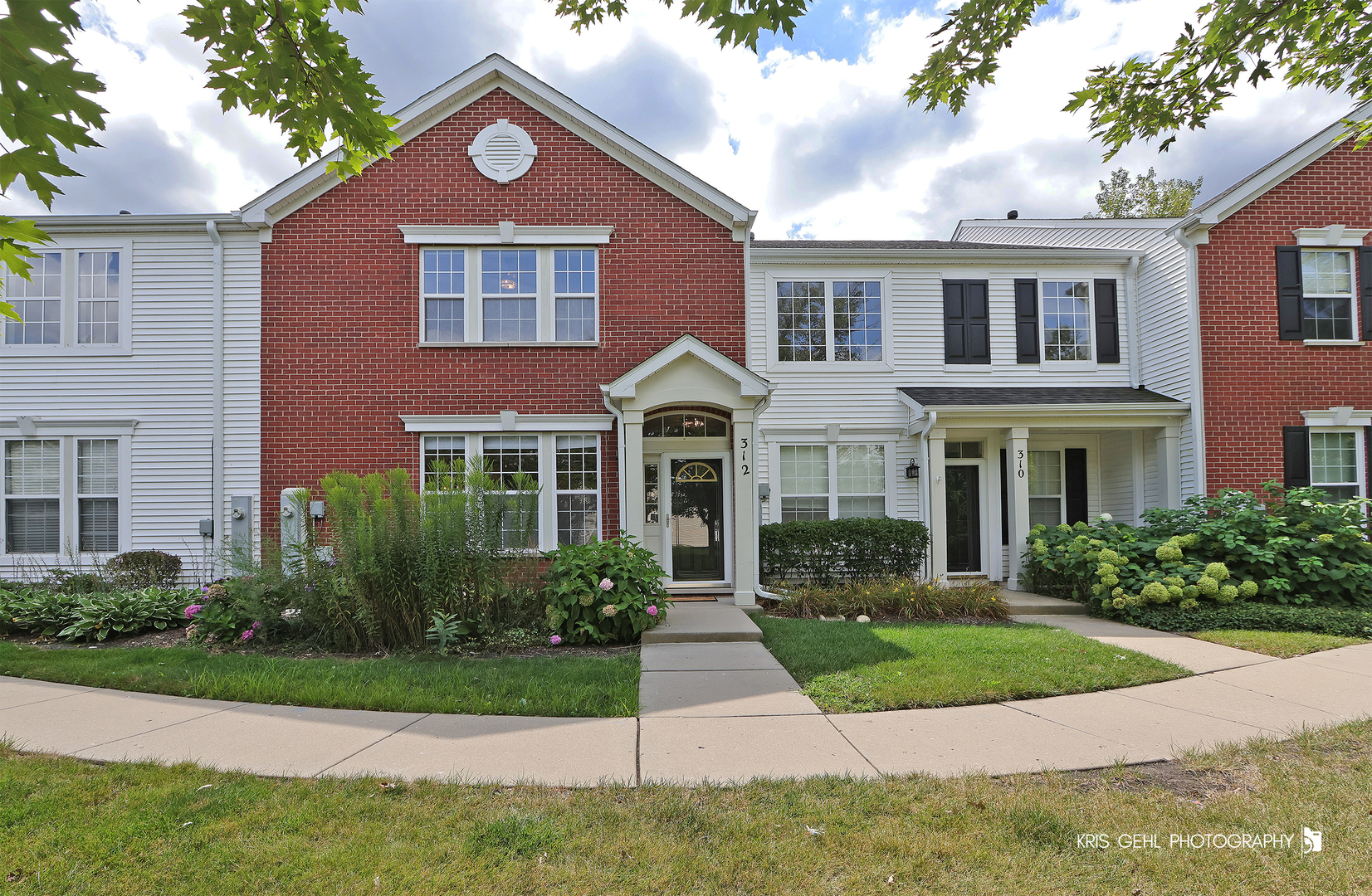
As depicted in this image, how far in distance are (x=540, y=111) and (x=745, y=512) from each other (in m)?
6.96

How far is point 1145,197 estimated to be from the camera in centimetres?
2703

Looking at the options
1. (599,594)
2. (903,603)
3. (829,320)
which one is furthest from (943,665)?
(829,320)

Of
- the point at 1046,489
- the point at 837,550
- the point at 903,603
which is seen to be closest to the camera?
the point at 903,603

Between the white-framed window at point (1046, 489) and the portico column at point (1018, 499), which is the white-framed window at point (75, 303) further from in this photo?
the white-framed window at point (1046, 489)

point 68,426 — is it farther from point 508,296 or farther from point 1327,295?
point 1327,295

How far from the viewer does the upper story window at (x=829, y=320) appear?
41.0 ft

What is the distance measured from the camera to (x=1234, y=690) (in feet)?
18.8

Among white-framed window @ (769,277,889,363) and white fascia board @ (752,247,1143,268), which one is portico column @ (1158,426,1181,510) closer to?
→ white fascia board @ (752,247,1143,268)

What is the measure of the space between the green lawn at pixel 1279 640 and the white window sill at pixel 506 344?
8805 millimetres

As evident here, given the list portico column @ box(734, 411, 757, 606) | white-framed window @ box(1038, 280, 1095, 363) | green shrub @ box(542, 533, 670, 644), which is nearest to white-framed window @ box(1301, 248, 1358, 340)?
white-framed window @ box(1038, 280, 1095, 363)

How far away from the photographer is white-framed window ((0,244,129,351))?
34.4ft

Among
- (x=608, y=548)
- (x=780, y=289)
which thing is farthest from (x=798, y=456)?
(x=608, y=548)

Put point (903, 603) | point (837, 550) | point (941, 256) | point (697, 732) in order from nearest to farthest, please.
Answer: point (697, 732)
point (903, 603)
point (837, 550)
point (941, 256)

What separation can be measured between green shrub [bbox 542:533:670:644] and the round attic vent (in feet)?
20.4
